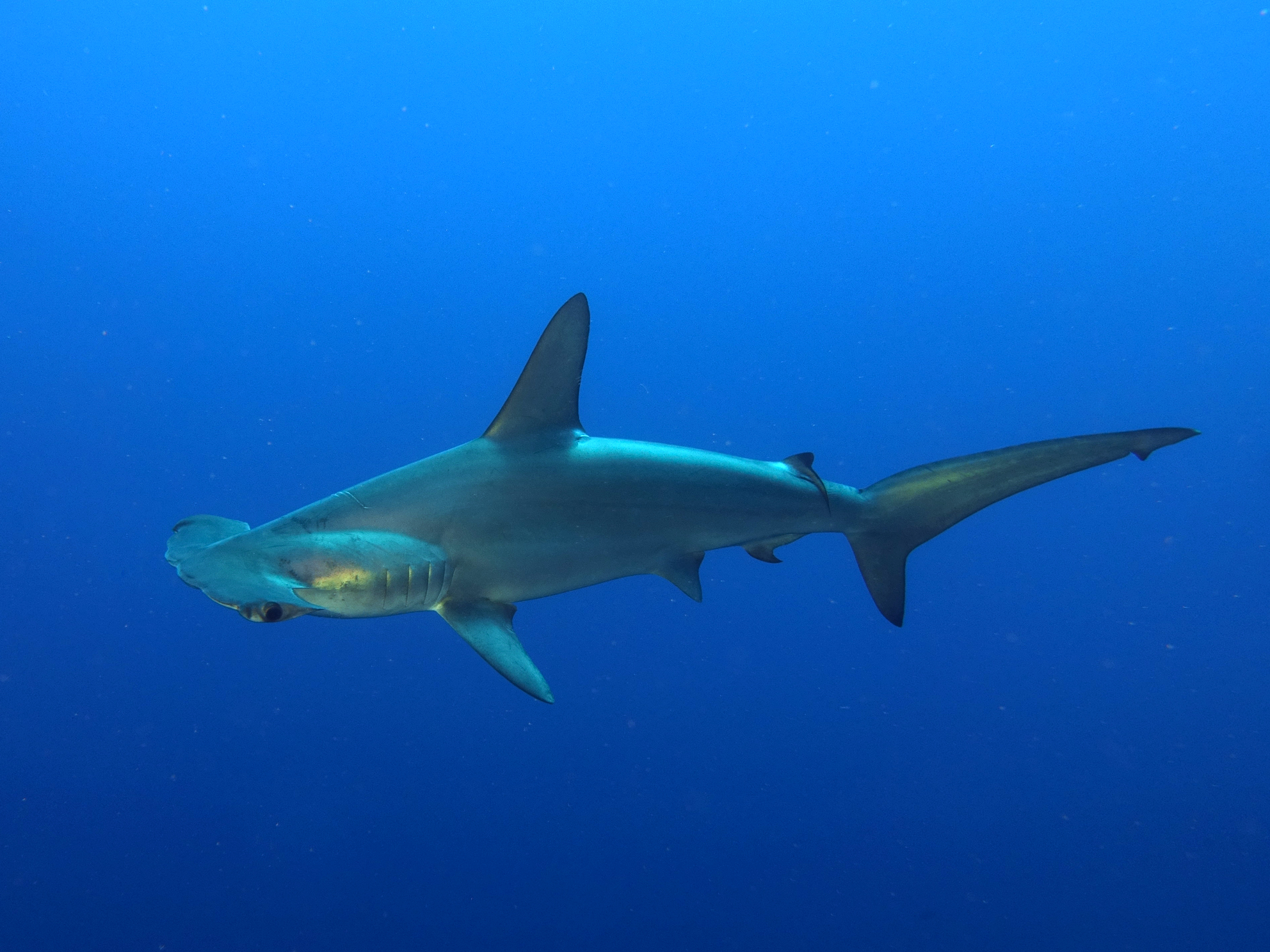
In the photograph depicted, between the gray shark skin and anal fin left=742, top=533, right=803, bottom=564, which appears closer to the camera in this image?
the gray shark skin

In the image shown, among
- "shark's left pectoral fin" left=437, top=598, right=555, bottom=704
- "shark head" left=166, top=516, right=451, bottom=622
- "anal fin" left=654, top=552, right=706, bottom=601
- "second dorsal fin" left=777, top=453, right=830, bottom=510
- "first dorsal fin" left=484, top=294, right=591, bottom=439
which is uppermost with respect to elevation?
"first dorsal fin" left=484, top=294, right=591, bottom=439

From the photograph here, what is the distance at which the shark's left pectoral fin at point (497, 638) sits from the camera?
259 cm

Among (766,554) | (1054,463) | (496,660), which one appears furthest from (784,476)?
(496,660)

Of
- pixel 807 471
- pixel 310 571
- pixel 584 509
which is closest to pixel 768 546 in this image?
pixel 807 471

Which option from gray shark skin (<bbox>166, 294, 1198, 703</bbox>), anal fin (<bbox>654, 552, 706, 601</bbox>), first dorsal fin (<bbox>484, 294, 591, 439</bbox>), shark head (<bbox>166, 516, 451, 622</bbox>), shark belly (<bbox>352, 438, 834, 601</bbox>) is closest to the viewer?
shark head (<bbox>166, 516, 451, 622</bbox>)

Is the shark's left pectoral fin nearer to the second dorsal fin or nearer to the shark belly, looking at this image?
the shark belly

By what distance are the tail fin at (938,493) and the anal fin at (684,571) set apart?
0.76m

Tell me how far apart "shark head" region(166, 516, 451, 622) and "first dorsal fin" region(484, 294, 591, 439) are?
Answer: 62 cm

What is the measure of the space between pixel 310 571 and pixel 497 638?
0.73m

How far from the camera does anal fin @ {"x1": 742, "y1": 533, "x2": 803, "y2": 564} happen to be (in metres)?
3.26

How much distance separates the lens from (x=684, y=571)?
3.18m

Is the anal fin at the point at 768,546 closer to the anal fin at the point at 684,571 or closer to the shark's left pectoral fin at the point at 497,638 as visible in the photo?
the anal fin at the point at 684,571

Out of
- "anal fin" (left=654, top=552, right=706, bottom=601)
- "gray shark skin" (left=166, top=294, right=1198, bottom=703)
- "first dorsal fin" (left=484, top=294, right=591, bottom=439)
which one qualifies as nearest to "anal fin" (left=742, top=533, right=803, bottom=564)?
"gray shark skin" (left=166, top=294, right=1198, bottom=703)

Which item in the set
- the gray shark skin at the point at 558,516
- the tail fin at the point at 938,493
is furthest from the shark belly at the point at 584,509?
the tail fin at the point at 938,493
